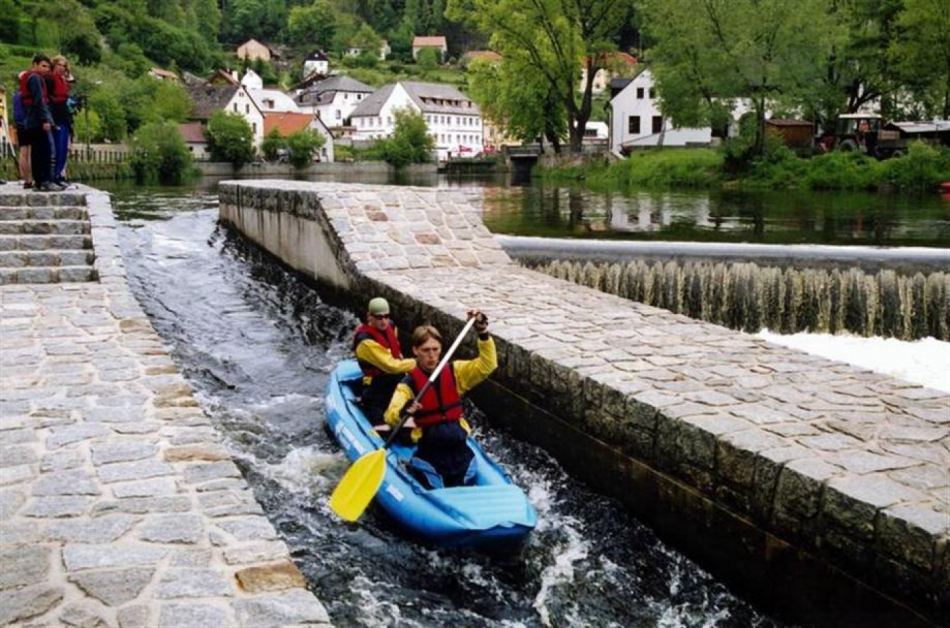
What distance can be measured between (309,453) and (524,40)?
45.3 metres

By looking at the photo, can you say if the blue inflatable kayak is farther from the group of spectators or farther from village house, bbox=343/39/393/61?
village house, bbox=343/39/393/61

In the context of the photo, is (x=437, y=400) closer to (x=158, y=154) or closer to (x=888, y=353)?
(x=888, y=353)

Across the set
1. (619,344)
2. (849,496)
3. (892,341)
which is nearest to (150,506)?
(849,496)

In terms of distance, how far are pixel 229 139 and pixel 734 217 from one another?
51.5 metres

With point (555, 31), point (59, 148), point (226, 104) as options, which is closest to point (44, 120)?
point (59, 148)

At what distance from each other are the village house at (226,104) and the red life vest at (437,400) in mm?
75408

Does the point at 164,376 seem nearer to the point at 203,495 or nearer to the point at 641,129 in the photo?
the point at 203,495

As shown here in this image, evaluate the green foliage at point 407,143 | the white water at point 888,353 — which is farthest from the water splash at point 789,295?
the green foliage at point 407,143

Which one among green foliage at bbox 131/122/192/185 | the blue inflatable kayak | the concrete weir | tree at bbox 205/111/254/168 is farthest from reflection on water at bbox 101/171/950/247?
tree at bbox 205/111/254/168

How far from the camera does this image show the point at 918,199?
2972 cm

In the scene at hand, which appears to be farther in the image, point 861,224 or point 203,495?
point 861,224

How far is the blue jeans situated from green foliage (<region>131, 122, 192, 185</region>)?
39.1 m

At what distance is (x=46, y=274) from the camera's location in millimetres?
11359

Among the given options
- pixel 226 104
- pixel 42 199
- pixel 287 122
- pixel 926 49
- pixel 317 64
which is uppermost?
pixel 317 64
